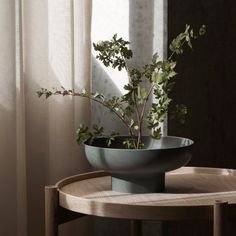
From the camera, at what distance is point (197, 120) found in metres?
2.15

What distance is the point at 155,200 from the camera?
4.96ft

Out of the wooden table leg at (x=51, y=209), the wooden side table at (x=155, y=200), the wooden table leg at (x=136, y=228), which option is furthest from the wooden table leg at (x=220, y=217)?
the wooden table leg at (x=136, y=228)

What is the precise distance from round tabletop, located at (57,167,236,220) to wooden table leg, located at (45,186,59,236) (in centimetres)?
2

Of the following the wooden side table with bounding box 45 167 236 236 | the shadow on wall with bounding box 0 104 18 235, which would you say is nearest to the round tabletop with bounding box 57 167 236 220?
the wooden side table with bounding box 45 167 236 236

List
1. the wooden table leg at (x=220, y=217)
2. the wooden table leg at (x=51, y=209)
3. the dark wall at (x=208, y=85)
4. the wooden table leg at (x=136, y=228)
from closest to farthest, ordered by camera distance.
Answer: the wooden table leg at (x=220, y=217) → the wooden table leg at (x=51, y=209) → the wooden table leg at (x=136, y=228) → the dark wall at (x=208, y=85)

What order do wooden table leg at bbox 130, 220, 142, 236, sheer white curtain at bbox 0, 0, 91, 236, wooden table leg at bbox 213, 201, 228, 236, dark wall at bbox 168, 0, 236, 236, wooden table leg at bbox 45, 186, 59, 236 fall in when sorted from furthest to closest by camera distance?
dark wall at bbox 168, 0, 236, 236 < wooden table leg at bbox 130, 220, 142, 236 < sheer white curtain at bbox 0, 0, 91, 236 < wooden table leg at bbox 45, 186, 59, 236 < wooden table leg at bbox 213, 201, 228, 236

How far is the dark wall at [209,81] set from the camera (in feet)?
6.82

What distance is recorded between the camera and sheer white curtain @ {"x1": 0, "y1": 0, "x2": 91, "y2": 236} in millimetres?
1781

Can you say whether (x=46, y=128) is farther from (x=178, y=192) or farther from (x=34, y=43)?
(x=178, y=192)

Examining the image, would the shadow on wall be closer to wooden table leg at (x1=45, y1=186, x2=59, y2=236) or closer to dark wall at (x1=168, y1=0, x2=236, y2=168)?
wooden table leg at (x1=45, y1=186, x2=59, y2=236)

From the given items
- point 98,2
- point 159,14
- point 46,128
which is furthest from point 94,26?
point 46,128

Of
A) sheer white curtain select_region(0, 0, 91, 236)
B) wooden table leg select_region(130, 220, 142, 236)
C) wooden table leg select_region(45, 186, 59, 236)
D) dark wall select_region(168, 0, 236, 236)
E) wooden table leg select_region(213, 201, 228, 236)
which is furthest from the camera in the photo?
dark wall select_region(168, 0, 236, 236)

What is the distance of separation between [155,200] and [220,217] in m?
0.19

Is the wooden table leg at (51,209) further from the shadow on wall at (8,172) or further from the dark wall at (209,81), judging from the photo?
the dark wall at (209,81)
